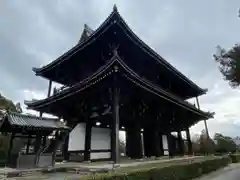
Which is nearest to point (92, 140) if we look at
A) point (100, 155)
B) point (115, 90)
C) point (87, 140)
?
point (87, 140)

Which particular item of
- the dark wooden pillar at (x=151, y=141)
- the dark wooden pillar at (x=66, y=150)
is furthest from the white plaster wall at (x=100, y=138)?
the dark wooden pillar at (x=151, y=141)

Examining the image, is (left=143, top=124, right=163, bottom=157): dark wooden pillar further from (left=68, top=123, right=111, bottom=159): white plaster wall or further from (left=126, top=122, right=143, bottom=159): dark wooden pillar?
(left=68, top=123, right=111, bottom=159): white plaster wall

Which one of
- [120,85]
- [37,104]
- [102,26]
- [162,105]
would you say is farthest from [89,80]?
[162,105]

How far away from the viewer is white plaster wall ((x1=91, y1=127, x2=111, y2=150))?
15.6 m

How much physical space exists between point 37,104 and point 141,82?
8.66 m

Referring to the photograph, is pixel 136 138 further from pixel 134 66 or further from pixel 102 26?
pixel 102 26

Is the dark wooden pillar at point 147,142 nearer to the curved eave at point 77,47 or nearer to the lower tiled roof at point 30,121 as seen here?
the lower tiled roof at point 30,121

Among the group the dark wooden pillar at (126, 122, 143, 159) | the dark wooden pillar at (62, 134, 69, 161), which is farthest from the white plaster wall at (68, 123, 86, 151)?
the dark wooden pillar at (126, 122, 143, 159)

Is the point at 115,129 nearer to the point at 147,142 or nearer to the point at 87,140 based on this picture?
the point at 87,140

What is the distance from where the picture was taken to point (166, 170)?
11211 millimetres

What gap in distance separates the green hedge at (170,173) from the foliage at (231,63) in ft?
21.3

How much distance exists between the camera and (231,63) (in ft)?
47.3

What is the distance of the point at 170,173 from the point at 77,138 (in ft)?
24.1

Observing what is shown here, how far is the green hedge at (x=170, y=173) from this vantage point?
320 inches
